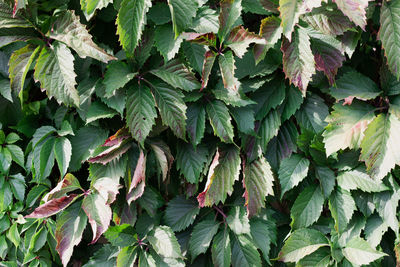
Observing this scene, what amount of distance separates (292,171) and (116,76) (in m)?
0.69

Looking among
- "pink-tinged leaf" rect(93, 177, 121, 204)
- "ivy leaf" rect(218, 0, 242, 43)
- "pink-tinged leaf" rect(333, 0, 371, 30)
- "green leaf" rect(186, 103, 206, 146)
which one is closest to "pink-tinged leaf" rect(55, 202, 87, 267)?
"pink-tinged leaf" rect(93, 177, 121, 204)

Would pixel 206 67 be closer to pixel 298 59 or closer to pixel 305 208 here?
pixel 298 59

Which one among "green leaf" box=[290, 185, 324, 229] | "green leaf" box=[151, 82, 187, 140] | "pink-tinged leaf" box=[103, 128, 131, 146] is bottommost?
"green leaf" box=[290, 185, 324, 229]

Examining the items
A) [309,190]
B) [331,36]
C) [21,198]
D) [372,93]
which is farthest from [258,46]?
[21,198]

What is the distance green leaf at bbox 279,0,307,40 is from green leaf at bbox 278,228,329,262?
69cm

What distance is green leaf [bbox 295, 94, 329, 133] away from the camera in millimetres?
1432

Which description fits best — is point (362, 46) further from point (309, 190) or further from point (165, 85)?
point (165, 85)

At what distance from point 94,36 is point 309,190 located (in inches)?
A: 37.8

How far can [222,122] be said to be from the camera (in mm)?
1365

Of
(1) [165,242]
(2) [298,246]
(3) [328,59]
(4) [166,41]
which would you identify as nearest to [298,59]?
(3) [328,59]

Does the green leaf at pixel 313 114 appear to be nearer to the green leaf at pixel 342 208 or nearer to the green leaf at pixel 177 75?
the green leaf at pixel 342 208

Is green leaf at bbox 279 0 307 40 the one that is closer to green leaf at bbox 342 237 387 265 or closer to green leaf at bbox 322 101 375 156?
green leaf at bbox 322 101 375 156

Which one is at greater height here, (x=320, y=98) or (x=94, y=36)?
(x=94, y=36)

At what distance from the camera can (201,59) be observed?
1.38 metres
